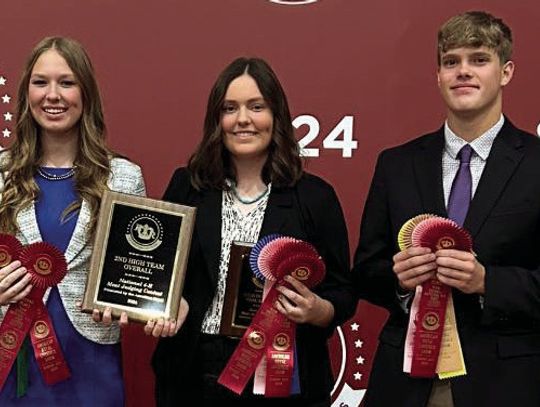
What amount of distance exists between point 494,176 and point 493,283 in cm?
23

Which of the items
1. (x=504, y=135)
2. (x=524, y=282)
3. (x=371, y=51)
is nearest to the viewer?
(x=524, y=282)

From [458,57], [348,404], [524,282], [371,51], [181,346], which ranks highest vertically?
[371,51]

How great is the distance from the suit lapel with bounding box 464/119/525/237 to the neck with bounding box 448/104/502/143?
4 cm

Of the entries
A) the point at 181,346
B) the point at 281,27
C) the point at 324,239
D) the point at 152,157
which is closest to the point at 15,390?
the point at 181,346

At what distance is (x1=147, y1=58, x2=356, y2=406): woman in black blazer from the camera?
200 cm

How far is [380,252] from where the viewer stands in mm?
1957

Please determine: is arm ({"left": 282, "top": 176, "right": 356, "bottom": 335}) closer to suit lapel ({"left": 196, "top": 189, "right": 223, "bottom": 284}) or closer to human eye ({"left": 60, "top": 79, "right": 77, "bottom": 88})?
suit lapel ({"left": 196, "top": 189, "right": 223, "bottom": 284})

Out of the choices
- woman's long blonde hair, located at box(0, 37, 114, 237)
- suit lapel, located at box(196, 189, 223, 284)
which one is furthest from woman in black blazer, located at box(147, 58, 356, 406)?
woman's long blonde hair, located at box(0, 37, 114, 237)

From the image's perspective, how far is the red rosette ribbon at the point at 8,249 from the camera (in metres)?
1.88

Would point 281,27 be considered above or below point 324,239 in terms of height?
above

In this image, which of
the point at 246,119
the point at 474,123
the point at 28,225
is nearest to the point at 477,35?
the point at 474,123

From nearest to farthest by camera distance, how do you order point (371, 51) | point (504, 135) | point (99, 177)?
point (504, 135) < point (99, 177) < point (371, 51)

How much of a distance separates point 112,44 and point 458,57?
1.19 meters

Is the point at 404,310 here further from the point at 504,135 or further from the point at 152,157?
the point at 152,157
